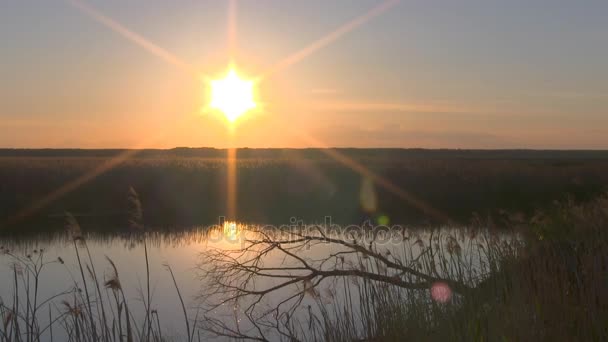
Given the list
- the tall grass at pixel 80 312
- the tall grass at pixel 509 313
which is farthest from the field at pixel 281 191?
the tall grass at pixel 509 313

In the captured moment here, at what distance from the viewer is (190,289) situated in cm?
995

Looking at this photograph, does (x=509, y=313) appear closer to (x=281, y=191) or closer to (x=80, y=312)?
(x=80, y=312)

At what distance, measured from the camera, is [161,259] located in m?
12.3

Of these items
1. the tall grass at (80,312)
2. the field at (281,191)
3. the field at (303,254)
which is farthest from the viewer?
A: the field at (281,191)

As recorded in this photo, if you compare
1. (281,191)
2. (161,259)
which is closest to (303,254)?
(161,259)

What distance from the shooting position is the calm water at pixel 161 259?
8383 mm

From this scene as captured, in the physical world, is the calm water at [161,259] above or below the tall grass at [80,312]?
below

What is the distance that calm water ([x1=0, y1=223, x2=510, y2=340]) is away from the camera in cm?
838

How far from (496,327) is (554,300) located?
0.84m

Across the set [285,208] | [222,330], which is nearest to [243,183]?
[285,208]

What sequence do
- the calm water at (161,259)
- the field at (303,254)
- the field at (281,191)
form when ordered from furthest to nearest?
1. the field at (281,191)
2. the calm water at (161,259)
3. the field at (303,254)

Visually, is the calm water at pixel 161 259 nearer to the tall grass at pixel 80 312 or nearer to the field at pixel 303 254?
the field at pixel 303 254

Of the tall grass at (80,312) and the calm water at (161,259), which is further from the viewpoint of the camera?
the calm water at (161,259)

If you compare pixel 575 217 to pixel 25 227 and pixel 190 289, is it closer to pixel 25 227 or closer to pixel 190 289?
pixel 190 289
